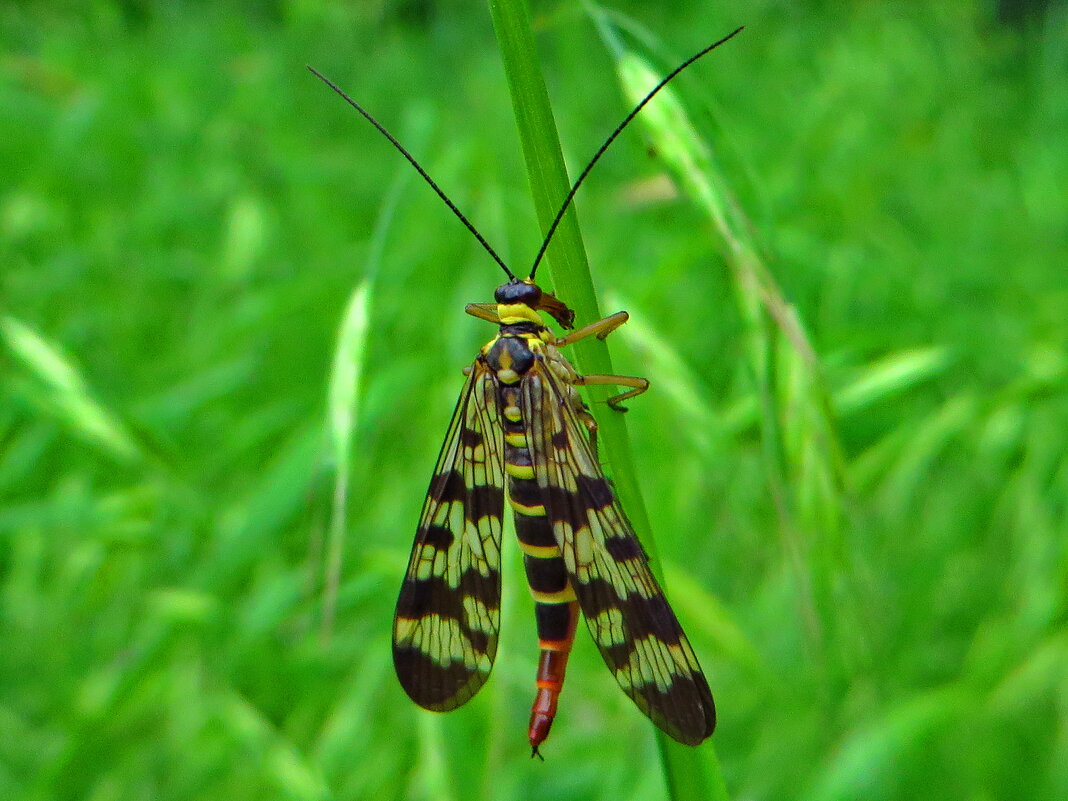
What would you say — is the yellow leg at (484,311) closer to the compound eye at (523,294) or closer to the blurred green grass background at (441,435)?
the compound eye at (523,294)

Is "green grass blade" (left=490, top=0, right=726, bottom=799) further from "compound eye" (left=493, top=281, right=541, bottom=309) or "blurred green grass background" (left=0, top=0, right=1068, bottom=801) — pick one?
"compound eye" (left=493, top=281, right=541, bottom=309)

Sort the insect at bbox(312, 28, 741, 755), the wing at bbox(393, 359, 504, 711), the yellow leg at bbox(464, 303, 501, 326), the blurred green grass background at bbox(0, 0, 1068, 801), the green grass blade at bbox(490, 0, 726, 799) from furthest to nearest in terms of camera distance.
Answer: the blurred green grass background at bbox(0, 0, 1068, 801), the yellow leg at bbox(464, 303, 501, 326), the wing at bbox(393, 359, 504, 711), the insect at bbox(312, 28, 741, 755), the green grass blade at bbox(490, 0, 726, 799)

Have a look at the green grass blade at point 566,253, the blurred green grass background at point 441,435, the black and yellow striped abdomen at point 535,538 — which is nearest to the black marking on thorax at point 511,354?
the black and yellow striped abdomen at point 535,538

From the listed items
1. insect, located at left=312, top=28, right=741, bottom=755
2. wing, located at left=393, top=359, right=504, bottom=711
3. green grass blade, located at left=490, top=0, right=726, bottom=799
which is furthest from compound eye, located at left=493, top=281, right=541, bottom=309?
green grass blade, located at left=490, top=0, right=726, bottom=799

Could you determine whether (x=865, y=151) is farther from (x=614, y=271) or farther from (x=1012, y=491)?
(x=1012, y=491)

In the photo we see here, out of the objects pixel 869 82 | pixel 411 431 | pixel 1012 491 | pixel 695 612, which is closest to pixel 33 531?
pixel 411 431

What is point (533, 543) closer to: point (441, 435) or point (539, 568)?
point (539, 568)
